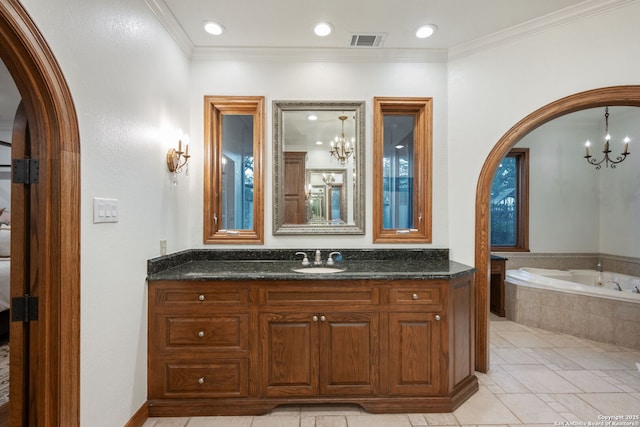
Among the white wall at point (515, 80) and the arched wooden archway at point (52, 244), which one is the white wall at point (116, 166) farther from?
the white wall at point (515, 80)

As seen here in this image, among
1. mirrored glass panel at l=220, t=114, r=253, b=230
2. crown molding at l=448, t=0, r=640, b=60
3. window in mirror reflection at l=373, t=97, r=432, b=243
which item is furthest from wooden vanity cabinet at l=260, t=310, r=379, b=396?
crown molding at l=448, t=0, r=640, b=60

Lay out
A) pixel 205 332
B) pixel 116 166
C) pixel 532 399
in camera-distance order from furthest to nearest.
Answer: pixel 532 399
pixel 205 332
pixel 116 166

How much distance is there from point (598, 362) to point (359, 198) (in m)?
2.59

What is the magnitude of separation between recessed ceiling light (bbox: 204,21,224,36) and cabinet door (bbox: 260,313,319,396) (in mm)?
2146

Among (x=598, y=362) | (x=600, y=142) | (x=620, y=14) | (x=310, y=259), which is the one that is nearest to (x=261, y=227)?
(x=310, y=259)

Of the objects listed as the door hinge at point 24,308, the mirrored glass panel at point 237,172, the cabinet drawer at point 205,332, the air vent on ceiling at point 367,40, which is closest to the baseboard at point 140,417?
the cabinet drawer at point 205,332

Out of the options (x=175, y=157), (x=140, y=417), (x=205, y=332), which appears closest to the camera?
(x=140, y=417)

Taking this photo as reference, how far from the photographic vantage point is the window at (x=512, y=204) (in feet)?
14.9

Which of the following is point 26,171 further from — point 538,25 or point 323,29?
point 538,25

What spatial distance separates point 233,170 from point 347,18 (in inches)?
58.9

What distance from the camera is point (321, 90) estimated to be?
2688 millimetres

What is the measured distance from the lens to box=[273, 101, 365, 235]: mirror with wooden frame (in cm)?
270

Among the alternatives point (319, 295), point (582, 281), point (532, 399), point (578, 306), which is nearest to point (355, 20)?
point (319, 295)

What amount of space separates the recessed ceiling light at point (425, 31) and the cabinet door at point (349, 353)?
216cm
